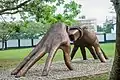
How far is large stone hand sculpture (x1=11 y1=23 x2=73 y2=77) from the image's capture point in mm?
9625

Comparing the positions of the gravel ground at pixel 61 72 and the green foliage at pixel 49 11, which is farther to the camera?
the green foliage at pixel 49 11

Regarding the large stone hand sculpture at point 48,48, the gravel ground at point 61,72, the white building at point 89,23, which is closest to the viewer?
the gravel ground at point 61,72

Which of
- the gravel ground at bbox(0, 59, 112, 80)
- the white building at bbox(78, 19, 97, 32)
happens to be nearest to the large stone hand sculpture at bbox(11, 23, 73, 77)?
the gravel ground at bbox(0, 59, 112, 80)

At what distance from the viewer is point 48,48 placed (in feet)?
33.1

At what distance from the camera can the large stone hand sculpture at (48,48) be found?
962 centimetres

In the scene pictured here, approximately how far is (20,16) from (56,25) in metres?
6.70

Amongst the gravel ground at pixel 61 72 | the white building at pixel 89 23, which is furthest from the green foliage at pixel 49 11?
the gravel ground at pixel 61 72

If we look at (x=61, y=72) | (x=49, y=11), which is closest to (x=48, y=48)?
(x=61, y=72)

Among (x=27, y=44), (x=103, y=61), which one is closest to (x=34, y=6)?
(x=103, y=61)

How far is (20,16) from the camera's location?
17.4 meters

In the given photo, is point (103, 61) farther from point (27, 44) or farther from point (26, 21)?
point (27, 44)

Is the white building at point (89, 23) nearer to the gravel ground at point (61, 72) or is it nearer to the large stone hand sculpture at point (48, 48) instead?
the gravel ground at point (61, 72)

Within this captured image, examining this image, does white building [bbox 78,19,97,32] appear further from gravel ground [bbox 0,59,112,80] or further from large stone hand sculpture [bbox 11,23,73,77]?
large stone hand sculpture [bbox 11,23,73,77]

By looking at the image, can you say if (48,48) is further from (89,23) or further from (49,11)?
(89,23)
